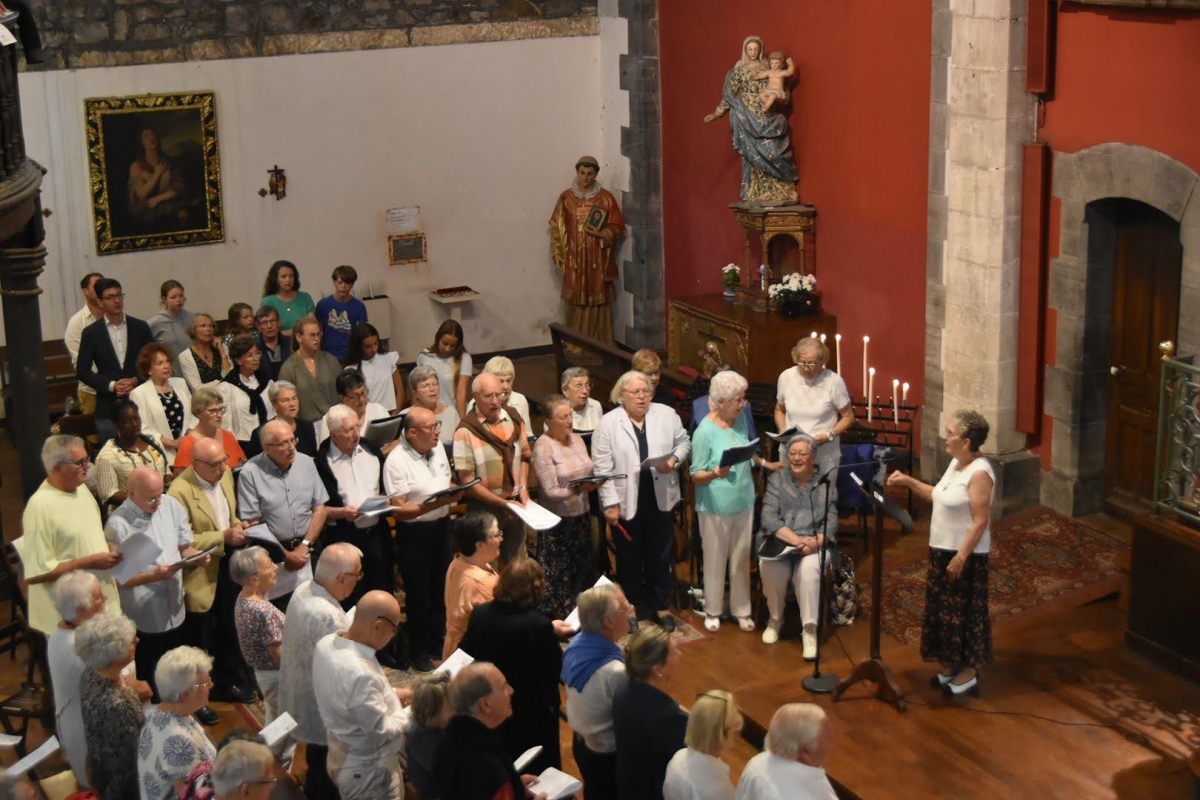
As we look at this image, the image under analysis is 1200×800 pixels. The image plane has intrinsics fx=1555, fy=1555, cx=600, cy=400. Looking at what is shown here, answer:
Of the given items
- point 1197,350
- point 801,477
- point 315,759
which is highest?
point 1197,350

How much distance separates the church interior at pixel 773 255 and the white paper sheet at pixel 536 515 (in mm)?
622

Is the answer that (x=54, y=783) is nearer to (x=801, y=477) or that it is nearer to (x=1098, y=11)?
(x=801, y=477)

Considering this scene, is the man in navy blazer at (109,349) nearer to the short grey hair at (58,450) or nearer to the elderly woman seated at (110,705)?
the short grey hair at (58,450)

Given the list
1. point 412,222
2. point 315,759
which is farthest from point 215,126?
point 315,759

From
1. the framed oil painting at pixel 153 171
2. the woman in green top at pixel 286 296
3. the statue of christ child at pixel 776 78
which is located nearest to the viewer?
the woman in green top at pixel 286 296

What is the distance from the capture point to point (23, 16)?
7363 mm

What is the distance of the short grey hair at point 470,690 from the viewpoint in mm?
4781

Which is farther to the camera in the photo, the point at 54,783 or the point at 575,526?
the point at 575,526

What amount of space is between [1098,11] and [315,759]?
557 cm

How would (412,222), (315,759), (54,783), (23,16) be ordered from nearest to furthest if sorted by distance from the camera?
(54,783), (315,759), (23,16), (412,222)

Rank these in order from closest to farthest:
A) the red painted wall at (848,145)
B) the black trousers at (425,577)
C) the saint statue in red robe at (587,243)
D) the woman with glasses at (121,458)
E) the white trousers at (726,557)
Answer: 1. the woman with glasses at (121,458)
2. the black trousers at (425,577)
3. the white trousers at (726,557)
4. the red painted wall at (848,145)
5. the saint statue in red robe at (587,243)

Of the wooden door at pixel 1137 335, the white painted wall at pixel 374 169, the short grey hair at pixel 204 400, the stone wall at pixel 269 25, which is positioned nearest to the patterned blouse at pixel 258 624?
the short grey hair at pixel 204 400

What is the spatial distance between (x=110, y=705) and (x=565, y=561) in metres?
2.88

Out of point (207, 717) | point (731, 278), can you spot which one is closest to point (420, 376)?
point (207, 717)
